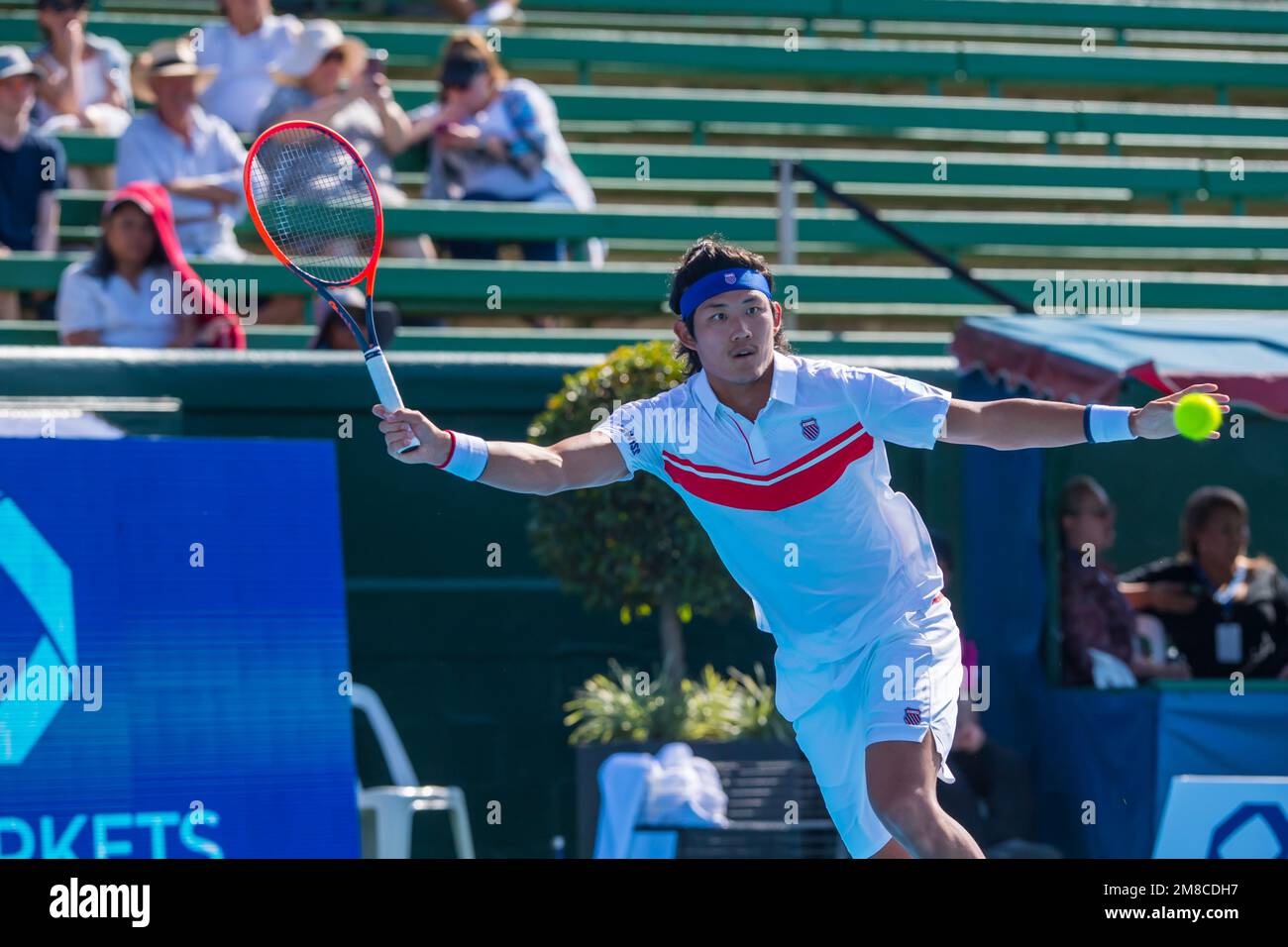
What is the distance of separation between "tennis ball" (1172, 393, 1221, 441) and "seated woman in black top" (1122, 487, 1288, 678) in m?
A: 3.53

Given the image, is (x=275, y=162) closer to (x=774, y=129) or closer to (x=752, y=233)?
(x=752, y=233)

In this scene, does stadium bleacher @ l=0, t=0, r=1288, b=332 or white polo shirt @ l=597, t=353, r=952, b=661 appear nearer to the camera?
white polo shirt @ l=597, t=353, r=952, b=661

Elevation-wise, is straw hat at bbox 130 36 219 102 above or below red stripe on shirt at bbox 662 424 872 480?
above

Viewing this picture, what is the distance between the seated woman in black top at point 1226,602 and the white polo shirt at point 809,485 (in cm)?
318

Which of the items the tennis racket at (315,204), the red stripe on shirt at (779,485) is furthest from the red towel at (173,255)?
the red stripe on shirt at (779,485)

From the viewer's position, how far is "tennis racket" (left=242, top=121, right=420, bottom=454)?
4793 mm

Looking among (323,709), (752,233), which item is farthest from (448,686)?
(752,233)

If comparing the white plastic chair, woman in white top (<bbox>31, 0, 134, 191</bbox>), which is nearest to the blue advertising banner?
the white plastic chair

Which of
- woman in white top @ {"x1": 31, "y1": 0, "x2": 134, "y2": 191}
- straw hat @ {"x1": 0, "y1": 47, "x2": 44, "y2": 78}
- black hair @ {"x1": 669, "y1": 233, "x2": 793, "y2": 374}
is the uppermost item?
→ woman in white top @ {"x1": 31, "y1": 0, "x2": 134, "y2": 191}

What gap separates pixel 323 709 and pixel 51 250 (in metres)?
3.40

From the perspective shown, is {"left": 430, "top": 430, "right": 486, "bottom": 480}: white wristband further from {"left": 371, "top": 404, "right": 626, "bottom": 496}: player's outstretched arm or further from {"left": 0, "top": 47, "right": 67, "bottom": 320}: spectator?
{"left": 0, "top": 47, "right": 67, "bottom": 320}: spectator

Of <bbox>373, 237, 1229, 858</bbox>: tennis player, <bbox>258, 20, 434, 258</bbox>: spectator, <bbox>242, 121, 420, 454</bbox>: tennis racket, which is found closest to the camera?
<bbox>373, 237, 1229, 858</bbox>: tennis player

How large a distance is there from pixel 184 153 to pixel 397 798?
11.0ft

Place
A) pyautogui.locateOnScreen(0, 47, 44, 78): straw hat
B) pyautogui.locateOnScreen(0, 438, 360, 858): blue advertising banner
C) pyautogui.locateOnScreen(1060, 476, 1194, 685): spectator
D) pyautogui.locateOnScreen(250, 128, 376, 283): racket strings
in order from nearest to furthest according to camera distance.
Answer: pyautogui.locateOnScreen(250, 128, 376, 283): racket strings
pyautogui.locateOnScreen(0, 438, 360, 858): blue advertising banner
pyautogui.locateOnScreen(1060, 476, 1194, 685): spectator
pyautogui.locateOnScreen(0, 47, 44, 78): straw hat
